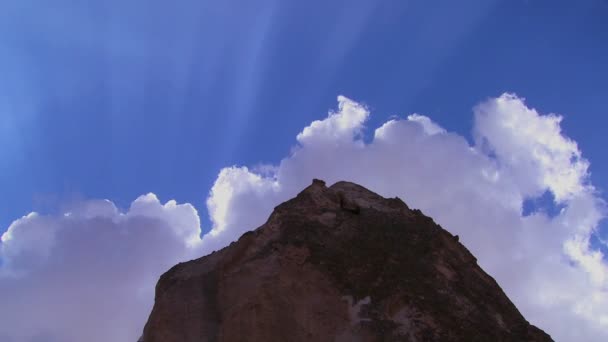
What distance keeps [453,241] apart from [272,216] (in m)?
6.31

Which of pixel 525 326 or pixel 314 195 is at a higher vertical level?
pixel 314 195

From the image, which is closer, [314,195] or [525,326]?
[525,326]

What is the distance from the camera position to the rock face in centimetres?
1543

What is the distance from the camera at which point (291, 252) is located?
55.8ft

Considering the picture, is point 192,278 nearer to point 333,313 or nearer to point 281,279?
point 281,279

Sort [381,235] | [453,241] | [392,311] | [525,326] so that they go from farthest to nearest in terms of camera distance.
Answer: [453,241]
[381,235]
[525,326]
[392,311]

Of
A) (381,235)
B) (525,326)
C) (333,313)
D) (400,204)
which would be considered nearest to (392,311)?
(333,313)

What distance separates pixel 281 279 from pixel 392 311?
3.19m

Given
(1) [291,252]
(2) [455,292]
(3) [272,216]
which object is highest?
(3) [272,216]

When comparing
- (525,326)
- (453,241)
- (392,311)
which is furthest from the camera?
(453,241)

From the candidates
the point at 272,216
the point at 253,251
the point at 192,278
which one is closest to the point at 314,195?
the point at 272,216

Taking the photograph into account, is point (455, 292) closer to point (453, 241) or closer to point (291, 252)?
point (453, 241)

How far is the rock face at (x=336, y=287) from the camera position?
1543 cm

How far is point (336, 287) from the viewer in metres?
16.4
